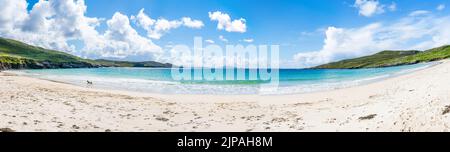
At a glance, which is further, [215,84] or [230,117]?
[215,84]

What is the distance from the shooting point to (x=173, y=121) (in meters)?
18.2

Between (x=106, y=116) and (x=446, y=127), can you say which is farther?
(x=106, y=116)

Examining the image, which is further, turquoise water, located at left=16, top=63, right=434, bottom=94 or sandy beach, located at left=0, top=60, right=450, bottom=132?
turquoise water, located at left=16, top=63, right=434, bottom=94

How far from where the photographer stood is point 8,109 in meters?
15.9

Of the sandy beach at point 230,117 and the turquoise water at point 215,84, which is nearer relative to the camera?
the sandy beach at point 230,117

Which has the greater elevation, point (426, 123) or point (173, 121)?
point (426, 123)
